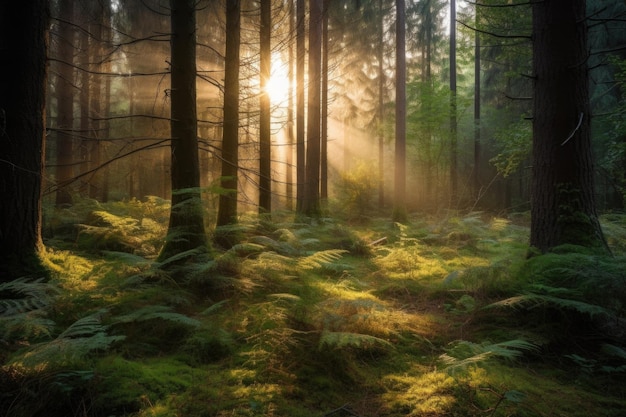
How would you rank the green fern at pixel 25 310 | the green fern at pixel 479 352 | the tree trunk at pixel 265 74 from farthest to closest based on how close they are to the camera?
the tree trunk at pixel 265 74 → the green fern at pixel 25 310 → the green fern at pixel 479 352

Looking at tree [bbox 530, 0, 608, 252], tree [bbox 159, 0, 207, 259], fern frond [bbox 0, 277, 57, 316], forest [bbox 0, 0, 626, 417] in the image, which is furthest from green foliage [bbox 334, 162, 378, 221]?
fern frond [bbox 0, 277, 57, 316]

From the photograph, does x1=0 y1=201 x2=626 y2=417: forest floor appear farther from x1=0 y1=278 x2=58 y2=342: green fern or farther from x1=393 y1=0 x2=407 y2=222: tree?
x1=393 y1=0 x2=407 y2=222: tree

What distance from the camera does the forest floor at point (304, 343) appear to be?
263 centimetres

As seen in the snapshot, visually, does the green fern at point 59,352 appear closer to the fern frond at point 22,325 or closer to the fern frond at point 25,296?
the fern frond at point 22,325

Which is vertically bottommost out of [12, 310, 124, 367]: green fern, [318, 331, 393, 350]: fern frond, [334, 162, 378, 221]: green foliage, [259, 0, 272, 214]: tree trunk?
[318, 331, 393, 350]: fern frond

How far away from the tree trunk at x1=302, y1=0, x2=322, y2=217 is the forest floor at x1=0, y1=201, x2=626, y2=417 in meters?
7.91

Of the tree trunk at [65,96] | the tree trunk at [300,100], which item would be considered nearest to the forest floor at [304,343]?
the tree trunk at [300,100]

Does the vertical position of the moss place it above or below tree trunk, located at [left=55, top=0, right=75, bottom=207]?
below

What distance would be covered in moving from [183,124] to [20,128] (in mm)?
2055

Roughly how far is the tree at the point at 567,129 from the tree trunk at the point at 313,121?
8.98 m

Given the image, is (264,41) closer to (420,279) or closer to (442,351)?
(420,279)

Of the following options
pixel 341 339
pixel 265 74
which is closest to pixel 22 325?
pixel 341 339

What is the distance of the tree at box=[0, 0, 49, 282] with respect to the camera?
468 centimetres

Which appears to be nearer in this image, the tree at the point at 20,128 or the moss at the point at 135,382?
the moss at the point at 135,382
